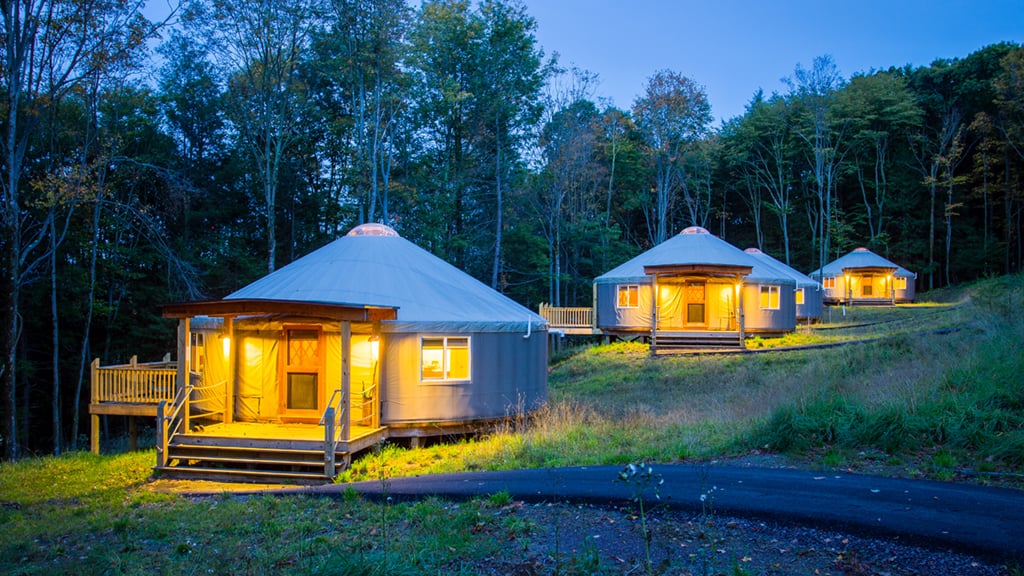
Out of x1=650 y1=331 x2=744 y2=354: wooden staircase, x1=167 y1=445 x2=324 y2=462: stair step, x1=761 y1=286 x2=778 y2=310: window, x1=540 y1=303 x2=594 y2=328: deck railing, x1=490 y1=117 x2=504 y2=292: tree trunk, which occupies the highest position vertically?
x1=490 y1=117 x2=504 y2=292: tree trunk

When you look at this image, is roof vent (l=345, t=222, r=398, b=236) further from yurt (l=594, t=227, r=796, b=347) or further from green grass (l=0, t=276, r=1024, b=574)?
yurt (l=594, t=227, r=796, b=347)

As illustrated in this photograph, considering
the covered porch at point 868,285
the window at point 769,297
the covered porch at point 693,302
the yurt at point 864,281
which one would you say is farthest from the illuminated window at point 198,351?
the covered porch at point 868,285

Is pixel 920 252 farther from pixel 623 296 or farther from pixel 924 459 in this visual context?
pixel 924 459

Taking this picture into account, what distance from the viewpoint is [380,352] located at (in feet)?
32.7

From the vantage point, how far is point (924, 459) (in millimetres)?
6281

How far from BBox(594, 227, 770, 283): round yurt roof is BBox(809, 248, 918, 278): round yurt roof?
1384cm

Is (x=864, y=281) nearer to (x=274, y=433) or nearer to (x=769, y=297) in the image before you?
(x=769, y=297)

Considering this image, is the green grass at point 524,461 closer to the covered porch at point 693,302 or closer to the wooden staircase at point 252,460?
the wooden staircase at point 252,460

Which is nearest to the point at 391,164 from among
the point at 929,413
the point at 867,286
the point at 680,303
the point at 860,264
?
the point at 680,303

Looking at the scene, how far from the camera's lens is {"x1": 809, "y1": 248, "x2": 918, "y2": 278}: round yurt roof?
1309 inches

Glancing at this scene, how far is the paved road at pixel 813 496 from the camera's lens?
409 cm

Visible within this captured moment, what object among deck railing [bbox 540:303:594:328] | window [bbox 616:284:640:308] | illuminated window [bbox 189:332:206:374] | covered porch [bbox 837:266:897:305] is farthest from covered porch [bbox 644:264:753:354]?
covered porch [bbox 837:266:897:305]

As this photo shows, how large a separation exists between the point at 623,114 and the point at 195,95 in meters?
19.8

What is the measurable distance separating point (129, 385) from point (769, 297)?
1819cm
